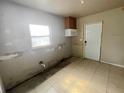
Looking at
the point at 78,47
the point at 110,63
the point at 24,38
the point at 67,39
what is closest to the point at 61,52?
the point at 67,39

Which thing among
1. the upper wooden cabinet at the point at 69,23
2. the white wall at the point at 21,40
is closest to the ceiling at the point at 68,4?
the white wall at the point at 21,40

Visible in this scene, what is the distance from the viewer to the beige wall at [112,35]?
9.60 feet

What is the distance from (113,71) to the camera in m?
2.80

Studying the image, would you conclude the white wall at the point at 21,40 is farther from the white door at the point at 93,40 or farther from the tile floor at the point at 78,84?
the white door at the point at 93,40

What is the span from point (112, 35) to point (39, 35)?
10.2 ft

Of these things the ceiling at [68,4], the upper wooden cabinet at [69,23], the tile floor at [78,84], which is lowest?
the tile floor at [78,84]

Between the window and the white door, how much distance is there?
7.24 feet

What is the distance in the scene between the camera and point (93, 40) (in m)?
3.82

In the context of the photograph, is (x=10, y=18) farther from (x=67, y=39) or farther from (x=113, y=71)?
(x=113, y=71)

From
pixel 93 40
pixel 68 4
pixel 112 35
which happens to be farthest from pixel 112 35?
pixel 68 4

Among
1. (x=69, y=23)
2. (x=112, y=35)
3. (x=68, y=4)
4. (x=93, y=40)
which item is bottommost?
(x=93, y=40)

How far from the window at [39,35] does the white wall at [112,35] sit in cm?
250

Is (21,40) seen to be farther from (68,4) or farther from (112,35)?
(112,35)

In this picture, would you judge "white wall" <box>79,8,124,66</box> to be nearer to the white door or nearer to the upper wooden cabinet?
the white door
